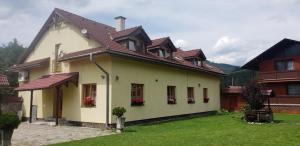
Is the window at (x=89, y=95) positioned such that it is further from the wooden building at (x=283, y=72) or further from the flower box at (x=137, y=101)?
the wooden building at (x=283, y=72)

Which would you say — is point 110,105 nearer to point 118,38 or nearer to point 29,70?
point 118,38

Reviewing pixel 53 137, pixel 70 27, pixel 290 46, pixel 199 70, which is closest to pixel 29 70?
pixel 70 27

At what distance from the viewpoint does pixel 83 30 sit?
16.5m

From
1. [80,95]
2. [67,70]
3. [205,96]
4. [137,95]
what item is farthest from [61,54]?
[205,96]

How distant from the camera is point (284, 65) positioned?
2848 cm

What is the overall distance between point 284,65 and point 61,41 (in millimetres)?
21240

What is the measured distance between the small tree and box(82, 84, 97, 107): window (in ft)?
28.6

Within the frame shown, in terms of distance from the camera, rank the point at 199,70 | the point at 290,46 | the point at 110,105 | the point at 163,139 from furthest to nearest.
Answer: the point at 290,46 → the point at 199,70 → the point at 110,105 → the point at 163,139

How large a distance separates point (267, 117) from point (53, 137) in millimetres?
11392

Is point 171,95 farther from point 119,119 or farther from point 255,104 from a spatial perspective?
point 119,119

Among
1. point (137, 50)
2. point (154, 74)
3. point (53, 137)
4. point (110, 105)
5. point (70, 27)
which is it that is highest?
point (70, 27)

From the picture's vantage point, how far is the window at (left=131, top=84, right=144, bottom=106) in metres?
16.4

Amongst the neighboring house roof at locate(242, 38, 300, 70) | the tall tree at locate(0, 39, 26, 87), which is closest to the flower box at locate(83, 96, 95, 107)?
the neighboring house roof at locate(242, 38, 300, 70)

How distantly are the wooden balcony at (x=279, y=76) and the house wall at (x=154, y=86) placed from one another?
7097 millimetres
